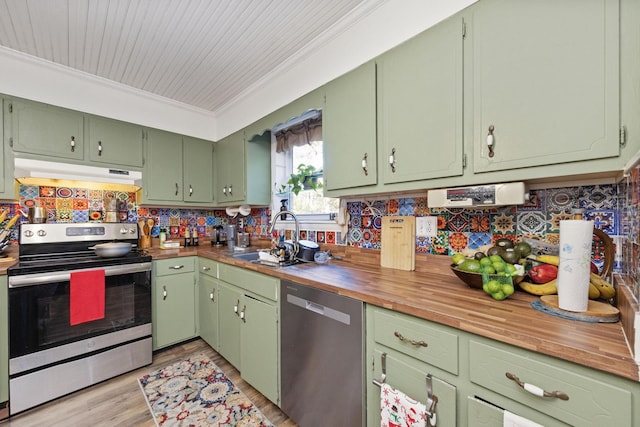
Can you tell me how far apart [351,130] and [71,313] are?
2.29m

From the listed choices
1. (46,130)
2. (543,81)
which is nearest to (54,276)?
(46,130)

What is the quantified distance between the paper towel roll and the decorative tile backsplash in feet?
0.33

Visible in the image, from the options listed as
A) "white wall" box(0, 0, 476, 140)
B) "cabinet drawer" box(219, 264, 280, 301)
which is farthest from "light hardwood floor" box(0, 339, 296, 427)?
"white wall" box(0, 0, 476, 140)

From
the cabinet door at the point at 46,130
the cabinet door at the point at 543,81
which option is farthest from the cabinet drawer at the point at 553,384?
the cabinet door at the point at 46,130

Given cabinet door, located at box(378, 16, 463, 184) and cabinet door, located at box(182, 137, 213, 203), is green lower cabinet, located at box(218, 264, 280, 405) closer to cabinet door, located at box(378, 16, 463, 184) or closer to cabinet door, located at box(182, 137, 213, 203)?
cabinet door, located at box(378, 16, 463, 184)

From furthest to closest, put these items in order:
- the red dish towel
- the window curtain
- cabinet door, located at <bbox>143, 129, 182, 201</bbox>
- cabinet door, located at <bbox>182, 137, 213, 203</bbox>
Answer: cabinet door, located at <bbox>182, 137, 213, 203</bbox> < cabinet door, located at <bbox>143, 129, 182, 201</bbox> < the window curtain < the red dish towel

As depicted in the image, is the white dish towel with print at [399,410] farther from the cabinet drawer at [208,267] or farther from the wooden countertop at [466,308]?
the cabinet drawer at [208,267]

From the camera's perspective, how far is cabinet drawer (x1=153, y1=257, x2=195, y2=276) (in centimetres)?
227

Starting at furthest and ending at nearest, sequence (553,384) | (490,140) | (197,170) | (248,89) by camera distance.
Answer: (197,170)
(248,89)
(490,140)
(553,384)

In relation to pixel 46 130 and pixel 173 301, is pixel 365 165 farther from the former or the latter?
pixel 46 130

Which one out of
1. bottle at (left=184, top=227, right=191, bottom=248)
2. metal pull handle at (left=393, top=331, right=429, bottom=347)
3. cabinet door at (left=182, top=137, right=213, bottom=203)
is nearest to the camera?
metal pull handle at (left=393, top=331, right=429, bottom=347)

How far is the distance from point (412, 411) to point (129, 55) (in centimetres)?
291

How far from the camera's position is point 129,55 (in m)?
2.02

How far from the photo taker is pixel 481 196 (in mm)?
1125
